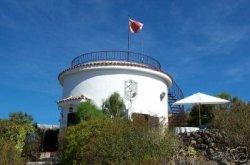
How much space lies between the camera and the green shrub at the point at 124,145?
19.4 m

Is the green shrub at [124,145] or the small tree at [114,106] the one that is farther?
the small tree at [114,106]

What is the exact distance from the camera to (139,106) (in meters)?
33.1

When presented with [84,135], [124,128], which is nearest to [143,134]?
Result: [124,128]

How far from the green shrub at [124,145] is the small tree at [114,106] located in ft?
30.9

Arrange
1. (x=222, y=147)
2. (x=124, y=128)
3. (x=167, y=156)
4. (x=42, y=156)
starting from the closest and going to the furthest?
(x=167, y=156), (x=124, y=128), (x=222, y=147), (x=42, y=156)

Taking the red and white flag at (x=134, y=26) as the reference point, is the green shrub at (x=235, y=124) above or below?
below

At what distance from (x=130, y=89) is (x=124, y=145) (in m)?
13.2

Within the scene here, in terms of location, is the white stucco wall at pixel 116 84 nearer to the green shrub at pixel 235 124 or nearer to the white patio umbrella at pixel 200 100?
the white patio umbrella at pixel 200 100

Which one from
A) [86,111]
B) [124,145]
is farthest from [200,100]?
[124,145]

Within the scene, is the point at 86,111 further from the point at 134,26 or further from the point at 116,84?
the point at 134,26

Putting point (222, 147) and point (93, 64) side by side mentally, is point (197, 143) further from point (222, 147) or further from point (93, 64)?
point (93, 64)

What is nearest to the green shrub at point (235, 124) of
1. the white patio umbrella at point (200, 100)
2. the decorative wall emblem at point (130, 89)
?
the white patio umbrella at point (200, 100)

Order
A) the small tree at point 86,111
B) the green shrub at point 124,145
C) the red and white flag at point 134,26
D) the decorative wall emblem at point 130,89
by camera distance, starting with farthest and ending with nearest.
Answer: the red and white flag at point 134,26
the decorative wall emblem at point 130,89
the small tree at point 86,111
the green shrub at point 124,145

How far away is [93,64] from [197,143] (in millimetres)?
11436
